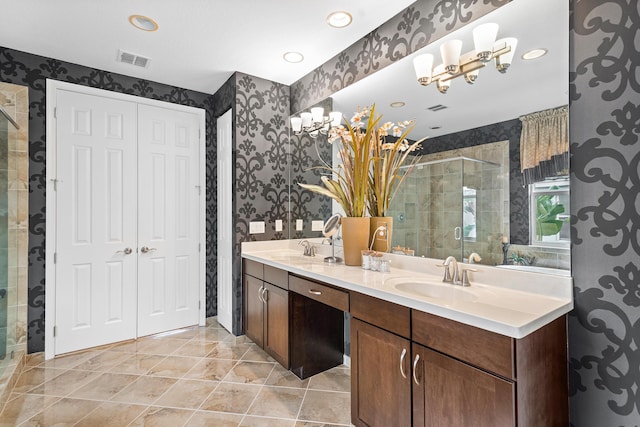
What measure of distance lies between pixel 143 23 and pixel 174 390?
2488mm

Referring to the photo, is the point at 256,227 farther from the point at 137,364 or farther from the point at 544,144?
the point at 544,144

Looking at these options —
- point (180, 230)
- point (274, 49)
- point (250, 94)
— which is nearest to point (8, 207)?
point (180, 230)

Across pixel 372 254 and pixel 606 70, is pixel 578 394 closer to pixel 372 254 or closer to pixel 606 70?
pixel 372 254

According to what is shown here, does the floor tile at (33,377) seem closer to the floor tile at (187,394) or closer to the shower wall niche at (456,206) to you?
the floor tile at (187,394)

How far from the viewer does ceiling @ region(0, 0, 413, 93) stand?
80.0 inches

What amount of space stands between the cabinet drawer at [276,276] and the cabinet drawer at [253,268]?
0.32ft

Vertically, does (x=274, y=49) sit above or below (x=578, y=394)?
above

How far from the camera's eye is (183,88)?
10.9 feet

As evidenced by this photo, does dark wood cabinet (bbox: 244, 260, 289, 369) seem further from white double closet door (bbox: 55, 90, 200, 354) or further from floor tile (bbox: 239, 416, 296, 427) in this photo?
white double closet door (bbox: 55, 90, 200, 354)

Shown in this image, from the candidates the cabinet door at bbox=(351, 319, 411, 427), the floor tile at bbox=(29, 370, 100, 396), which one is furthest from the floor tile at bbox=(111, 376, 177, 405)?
the cabinet door at bbox=(351, 319, 411, 427)

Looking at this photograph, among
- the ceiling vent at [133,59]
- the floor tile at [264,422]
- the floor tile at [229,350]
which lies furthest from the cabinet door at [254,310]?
the ceiling vent at [133,59]

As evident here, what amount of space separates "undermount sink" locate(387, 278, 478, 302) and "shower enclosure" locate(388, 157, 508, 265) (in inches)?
9.0

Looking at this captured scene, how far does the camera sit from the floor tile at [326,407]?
187cm

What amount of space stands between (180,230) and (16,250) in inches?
47.9
